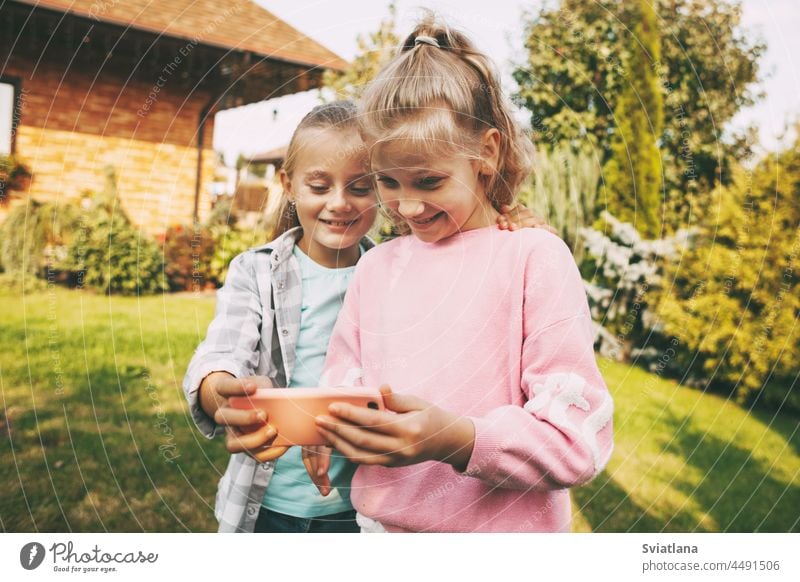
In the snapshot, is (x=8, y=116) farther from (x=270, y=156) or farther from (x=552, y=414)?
(x=552, y=414)

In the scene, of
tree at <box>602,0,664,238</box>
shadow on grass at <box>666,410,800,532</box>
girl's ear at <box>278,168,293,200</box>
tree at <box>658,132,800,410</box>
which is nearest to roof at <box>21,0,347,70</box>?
girl's ear at <box>278,168,293,200</box>

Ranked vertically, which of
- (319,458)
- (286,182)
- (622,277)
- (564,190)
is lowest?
(319,458)

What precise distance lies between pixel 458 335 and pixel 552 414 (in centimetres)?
14

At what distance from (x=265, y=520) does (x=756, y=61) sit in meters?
1.29

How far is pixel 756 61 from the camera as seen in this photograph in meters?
1.33

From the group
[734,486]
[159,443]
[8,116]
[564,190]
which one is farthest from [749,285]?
[8,116]

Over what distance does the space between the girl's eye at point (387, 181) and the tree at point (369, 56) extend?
173 millimetres

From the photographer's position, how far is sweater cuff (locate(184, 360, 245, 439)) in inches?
28.6

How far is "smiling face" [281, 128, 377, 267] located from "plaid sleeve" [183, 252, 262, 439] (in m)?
0.10

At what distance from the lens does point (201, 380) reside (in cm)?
73

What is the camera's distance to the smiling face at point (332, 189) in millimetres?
800

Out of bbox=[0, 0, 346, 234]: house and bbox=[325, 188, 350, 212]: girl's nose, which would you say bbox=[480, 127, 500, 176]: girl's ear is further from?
bbox=[0, 0, 346, 234]: house

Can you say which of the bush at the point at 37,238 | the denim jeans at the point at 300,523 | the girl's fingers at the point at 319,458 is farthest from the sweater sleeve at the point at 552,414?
the bush at the point at 37,238

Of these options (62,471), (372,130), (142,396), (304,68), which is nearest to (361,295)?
(372,130)
